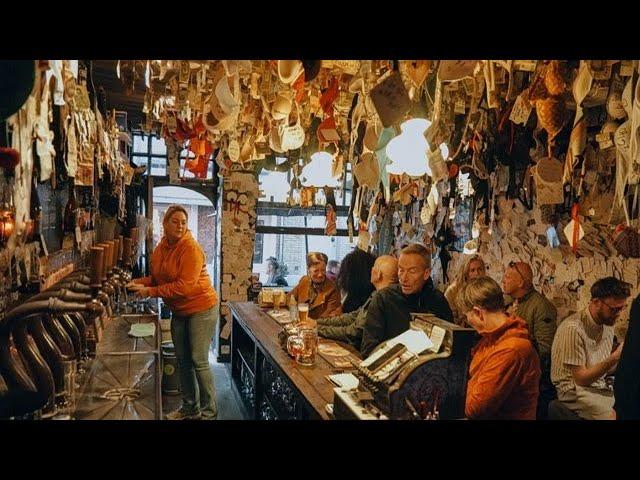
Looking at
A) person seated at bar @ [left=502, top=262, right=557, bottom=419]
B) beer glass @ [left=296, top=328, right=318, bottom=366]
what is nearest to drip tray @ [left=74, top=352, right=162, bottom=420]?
beer glass @ [left=296, top=328, right=318, bottom=366]

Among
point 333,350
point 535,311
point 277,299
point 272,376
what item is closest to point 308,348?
point 333,350

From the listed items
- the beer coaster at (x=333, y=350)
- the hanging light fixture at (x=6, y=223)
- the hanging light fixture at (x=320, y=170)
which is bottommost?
the beer coaster at (x=333, y=350)

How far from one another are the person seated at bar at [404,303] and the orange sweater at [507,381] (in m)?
0.96

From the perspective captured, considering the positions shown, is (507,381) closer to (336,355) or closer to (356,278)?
(336,355)

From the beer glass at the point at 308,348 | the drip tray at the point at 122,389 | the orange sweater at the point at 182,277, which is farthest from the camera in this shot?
the orange sweater at the point at 182,277

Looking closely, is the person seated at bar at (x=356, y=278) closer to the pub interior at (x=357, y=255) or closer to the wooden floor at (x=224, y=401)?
the pub interior at (x=357, y=255)

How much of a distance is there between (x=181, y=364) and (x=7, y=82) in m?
3.30

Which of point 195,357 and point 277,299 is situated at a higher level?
point 277,299

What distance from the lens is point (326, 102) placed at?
3.40 metres

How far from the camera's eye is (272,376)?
12.1 feet

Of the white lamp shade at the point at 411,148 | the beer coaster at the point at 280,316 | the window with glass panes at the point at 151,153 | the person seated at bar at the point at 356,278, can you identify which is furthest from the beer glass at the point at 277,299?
the window with glass panes at the point at 151,153

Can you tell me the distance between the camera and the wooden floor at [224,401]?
15.7ft

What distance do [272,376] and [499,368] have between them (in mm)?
2037
